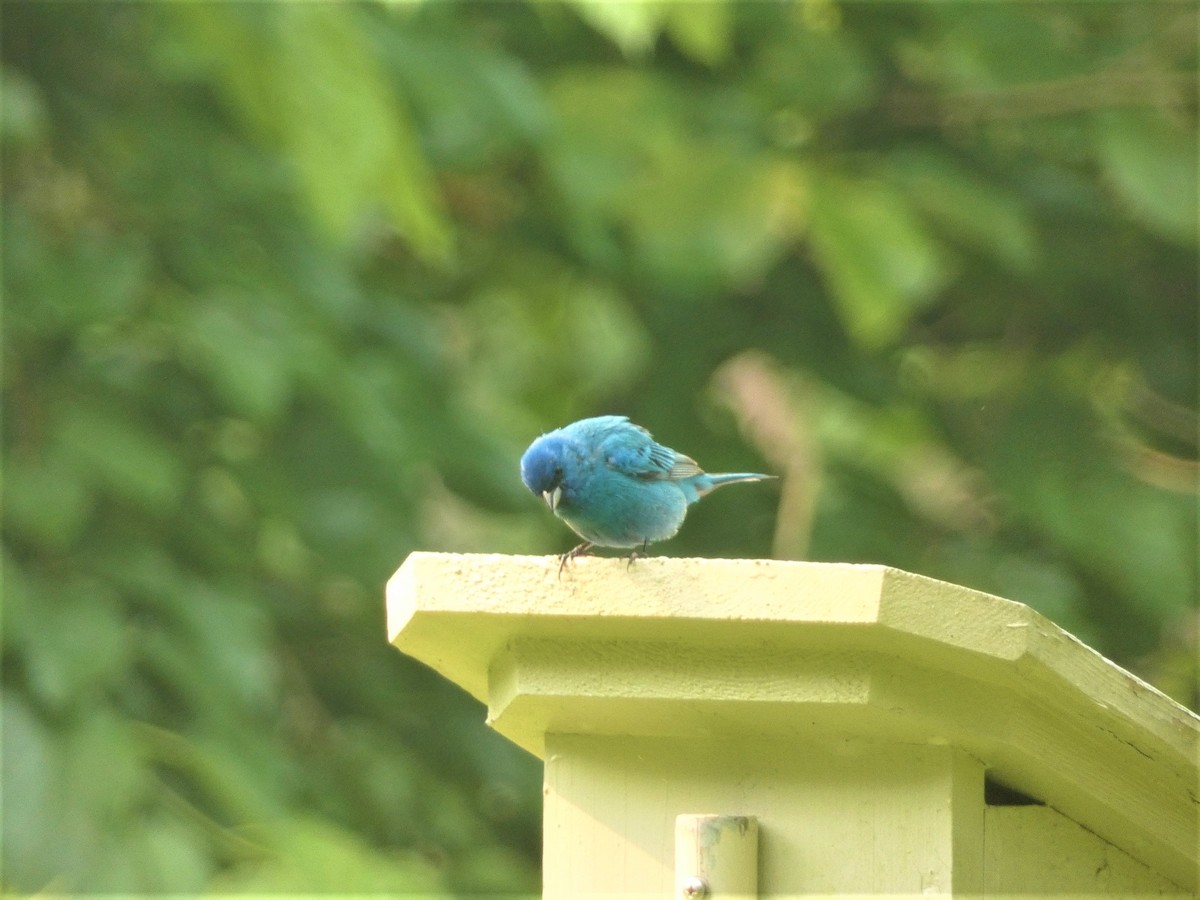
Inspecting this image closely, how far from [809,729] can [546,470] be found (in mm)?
1046

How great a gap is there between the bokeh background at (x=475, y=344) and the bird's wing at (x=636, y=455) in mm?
629

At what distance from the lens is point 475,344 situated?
601 centimetres

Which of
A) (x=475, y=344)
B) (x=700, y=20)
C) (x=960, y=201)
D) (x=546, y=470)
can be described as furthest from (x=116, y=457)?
(x=475, y=344)

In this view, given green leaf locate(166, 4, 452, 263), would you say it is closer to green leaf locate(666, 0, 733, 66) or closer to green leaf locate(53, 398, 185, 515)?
green leaf locate(666, 0, 733, 66)

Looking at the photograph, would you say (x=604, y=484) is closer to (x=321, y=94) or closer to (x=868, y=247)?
(x=321, y=94)

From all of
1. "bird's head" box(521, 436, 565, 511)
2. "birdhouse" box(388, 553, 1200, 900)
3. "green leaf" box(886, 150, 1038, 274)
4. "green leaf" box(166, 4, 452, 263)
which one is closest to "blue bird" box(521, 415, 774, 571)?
"bird's head" box(521, 436, 565, 511)

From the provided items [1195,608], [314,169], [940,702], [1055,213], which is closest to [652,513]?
[314,169]

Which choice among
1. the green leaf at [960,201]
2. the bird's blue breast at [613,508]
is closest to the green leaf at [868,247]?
the green leaf at [960,201]

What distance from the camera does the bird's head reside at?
2.97 metres

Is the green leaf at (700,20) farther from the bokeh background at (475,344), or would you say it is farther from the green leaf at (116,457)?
the green leaf at (116,457)

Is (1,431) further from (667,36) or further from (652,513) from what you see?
(667,36)

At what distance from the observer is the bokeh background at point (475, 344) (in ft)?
11.7

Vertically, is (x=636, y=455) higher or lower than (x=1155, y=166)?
lower

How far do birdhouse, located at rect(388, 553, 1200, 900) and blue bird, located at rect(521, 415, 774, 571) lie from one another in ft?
2.72
